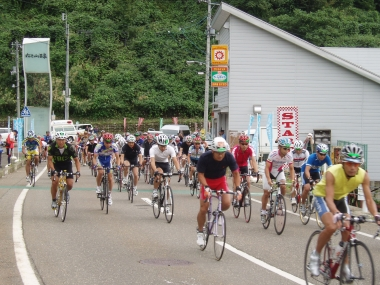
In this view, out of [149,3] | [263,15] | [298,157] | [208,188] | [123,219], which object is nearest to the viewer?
[208,188]

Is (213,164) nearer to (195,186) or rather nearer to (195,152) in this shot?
(195,186)


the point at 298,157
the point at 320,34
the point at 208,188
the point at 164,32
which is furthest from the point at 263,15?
the point at 208,188

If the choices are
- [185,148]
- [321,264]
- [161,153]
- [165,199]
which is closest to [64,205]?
[165,199]

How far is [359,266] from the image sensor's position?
22.7 feet

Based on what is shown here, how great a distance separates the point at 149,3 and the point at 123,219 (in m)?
66.8

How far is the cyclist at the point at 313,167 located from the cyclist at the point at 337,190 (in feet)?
19.1

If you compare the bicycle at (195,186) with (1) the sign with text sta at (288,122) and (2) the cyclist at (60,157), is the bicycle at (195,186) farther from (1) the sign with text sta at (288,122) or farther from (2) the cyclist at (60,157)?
(2) the cyclist at (60,157)

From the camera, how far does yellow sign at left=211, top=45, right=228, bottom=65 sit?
36.1 metres

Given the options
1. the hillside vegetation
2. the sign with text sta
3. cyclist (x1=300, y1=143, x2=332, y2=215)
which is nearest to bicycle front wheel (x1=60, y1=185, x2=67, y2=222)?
cyclist (x1=300, y1=143, x2=332, y2=215)

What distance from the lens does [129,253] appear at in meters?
10.3

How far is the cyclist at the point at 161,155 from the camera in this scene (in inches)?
580

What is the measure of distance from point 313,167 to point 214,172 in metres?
4.11

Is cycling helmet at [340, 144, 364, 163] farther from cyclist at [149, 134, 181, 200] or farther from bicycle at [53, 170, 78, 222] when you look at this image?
bicycle at [53, 170, 78, 222]

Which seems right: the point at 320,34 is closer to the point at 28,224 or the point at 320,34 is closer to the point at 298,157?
the point at 298,157
